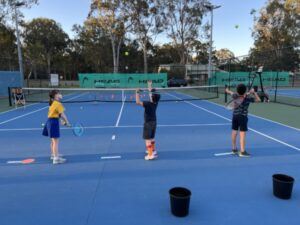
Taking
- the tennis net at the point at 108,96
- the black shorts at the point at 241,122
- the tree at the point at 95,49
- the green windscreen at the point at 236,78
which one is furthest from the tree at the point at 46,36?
the black shorts at the point at 241,122

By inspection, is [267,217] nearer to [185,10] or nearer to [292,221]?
[292,221]

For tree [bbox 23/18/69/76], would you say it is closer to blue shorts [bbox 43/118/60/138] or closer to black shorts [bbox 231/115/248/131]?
blue shorts [bbox 43/118/60/138]

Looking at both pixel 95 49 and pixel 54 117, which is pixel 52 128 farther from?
pixel 95 49

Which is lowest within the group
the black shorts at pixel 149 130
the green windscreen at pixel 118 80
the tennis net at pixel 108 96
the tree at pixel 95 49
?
the tennis net at pixel 108 96

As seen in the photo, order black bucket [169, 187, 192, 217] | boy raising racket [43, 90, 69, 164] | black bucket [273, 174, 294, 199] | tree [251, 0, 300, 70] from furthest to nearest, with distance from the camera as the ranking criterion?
tree [251, 0, 300, 70], boy raising racket [43, 90, 69, 164], black bucket [273, 174, 294, 199], black bucket [169, 187, 192, 217]

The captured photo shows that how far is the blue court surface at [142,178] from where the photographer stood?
3.56m

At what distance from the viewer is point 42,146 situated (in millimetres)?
7066

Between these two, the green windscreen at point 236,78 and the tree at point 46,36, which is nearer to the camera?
the green windscreen at point 236,78

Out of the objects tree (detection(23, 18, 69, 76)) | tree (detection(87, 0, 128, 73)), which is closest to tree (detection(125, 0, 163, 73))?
tree (detection(87, 0, 128, 73))

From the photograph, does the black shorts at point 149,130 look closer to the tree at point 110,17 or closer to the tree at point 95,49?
the tree at point 110,17

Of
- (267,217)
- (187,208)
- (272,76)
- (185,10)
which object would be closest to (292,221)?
(267,217)

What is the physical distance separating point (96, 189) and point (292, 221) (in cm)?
272

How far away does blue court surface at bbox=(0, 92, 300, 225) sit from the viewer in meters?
3.56

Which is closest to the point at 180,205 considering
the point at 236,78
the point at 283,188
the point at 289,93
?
the point at 283,188
